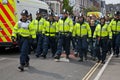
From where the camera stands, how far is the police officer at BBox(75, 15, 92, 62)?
16688 millimetres

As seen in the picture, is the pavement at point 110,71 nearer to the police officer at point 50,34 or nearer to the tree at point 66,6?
the police officer at point 50,34

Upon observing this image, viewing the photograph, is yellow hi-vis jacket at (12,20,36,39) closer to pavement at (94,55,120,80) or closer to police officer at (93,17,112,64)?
pavement at (94,55,120,80)

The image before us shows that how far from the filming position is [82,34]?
55.3 feet

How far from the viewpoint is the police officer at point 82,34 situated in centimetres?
1669

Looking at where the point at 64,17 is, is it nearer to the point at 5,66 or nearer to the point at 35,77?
the point at 5,66

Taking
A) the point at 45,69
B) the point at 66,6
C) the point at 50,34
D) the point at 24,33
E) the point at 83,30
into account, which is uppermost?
the point at 66,6

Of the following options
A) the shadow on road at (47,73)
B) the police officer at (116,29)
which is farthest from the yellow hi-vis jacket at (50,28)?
the shadow on road at (47,73)

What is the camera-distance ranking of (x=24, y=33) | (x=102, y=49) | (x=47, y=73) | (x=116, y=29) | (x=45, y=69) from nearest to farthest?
(x=47, y=73) → (x=24, y=33) → (x=45, y=69) → (x=102, y=49) → (x=116, y=29)

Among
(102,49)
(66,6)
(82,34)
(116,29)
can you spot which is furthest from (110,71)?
(66,6)

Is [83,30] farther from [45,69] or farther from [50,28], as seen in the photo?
[45,69]

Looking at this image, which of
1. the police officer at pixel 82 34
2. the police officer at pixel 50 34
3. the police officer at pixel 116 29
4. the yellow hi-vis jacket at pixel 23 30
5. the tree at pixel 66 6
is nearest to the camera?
the yellow hi-vis jacket at pixel 23 30

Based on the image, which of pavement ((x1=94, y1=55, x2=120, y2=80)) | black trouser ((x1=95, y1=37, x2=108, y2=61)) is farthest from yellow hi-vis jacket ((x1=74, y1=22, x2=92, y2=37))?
pavement ((x1=94, y1=55, x2=120, y2=80))

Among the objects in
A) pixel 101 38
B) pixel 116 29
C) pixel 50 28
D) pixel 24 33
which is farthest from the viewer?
pixel 116 29

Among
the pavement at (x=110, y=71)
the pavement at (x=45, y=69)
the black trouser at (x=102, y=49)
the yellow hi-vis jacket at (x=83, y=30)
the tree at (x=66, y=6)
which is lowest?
the pavement at (x=110, y=71)
